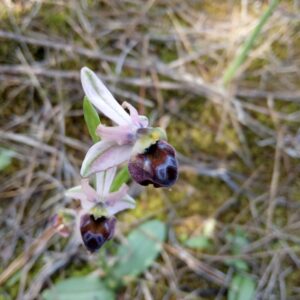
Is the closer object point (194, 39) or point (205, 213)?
point (205, 213)

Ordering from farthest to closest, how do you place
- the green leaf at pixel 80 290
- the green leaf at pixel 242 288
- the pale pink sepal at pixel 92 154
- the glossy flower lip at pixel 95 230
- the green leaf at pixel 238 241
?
the green leaf at pixel 238 241
the green leaf at pixel 242 288
the green leaf at pixel 80 290
the glossy flower lip at pixel 95 230
the pale pink sepal at pixel 92 154

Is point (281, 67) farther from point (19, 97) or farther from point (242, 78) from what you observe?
point (19, 97)

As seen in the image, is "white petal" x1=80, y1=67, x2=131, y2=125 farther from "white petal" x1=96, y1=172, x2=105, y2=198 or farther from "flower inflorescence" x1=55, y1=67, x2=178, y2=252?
"white petal" x1=96, y1=172, x2=105, y2=198

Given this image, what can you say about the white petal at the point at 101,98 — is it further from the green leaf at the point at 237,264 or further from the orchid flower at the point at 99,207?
the green leaf at the point at 237,264

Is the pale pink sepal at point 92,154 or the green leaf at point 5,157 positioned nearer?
the pale pink sepal at point 92,154

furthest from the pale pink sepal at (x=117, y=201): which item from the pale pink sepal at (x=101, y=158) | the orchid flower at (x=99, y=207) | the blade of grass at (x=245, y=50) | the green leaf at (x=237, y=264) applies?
the blade of grass at (x=245, y=50)

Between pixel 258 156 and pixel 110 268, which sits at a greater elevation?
pixel 258 156

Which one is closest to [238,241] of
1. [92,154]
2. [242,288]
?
[242,288]

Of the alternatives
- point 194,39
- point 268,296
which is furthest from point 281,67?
point 268,296
